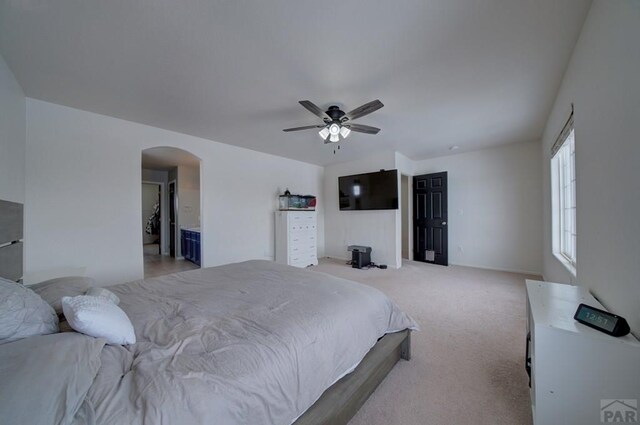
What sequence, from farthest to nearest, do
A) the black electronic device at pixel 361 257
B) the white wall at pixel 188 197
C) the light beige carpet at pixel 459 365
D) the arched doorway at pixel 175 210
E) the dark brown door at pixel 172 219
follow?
the dark brown door at pixel 172 219
the white wall at pixel 188 197
the arched doorway at pixel 175 210
the black electronic device at pixel 361 257
the light beige carpet at pixel 459 365

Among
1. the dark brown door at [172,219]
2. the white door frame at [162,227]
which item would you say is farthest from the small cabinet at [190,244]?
the white door frame at [162,227]

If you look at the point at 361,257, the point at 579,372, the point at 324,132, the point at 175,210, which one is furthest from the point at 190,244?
the point at 579,372

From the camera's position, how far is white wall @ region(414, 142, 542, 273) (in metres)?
4.26

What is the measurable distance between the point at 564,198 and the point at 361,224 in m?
3.32

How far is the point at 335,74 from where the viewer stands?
2.13 meters

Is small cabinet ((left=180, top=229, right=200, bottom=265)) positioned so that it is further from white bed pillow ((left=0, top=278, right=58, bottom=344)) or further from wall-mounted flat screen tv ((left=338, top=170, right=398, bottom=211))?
white bed pillow ((left=0, top=278, right=58, bottom=344))

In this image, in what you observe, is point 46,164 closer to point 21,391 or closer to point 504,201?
point 21,391

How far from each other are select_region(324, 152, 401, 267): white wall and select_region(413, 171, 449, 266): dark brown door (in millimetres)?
867

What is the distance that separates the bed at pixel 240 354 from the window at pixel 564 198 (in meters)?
2.39

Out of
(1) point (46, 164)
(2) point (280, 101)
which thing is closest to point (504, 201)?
(2) point (280, 101)

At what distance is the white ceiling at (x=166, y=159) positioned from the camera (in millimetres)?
4379

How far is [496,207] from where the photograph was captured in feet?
15.2

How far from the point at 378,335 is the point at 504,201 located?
14.7ft

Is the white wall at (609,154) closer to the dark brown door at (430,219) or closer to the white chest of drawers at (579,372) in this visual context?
the white chest of drawers at (579,372)
